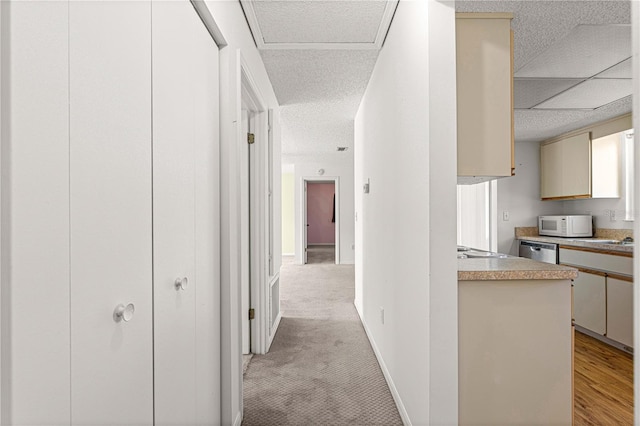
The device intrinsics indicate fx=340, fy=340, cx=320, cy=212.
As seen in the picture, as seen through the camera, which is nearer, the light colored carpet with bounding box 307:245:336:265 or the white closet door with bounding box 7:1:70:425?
the white closet door with bounding box 7:1:70:425

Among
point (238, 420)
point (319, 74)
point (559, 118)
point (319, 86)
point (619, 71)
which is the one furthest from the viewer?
point (559, 118)

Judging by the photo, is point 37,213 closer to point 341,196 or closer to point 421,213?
point 421,213

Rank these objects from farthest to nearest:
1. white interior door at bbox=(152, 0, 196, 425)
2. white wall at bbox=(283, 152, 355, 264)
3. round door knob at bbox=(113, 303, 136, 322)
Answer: white wall at bbox=(283, 152, 355, 264)
white interior door at bbox=(152, 0, 196, 425)
round door knob at bbox=(113, 303, 136, 322)

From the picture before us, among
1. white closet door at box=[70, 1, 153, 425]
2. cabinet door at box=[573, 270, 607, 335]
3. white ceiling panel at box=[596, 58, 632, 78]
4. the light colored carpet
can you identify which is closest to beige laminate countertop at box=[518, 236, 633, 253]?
cabinet door at box=[573, 270, 607, 335]

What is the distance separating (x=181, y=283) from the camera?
1215mm

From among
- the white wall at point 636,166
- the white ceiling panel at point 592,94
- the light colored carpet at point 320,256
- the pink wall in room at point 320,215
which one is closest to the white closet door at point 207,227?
the white wall at point 636,166

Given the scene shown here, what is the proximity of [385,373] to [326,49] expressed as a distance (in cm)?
236

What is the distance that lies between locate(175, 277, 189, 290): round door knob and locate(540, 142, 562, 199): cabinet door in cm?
474

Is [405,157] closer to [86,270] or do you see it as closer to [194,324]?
[194,324]

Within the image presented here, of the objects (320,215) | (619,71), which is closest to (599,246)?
(619,71)

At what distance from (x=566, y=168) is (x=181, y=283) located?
4.76 meters

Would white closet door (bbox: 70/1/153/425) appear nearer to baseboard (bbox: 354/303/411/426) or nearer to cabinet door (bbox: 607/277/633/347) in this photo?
baseboard (bbox: 354/303/411/426)

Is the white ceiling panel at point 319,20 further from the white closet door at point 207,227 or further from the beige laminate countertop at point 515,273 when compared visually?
the beige laminate countertop at point 515,273

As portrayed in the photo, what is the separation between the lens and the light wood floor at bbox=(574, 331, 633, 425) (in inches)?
76.8
